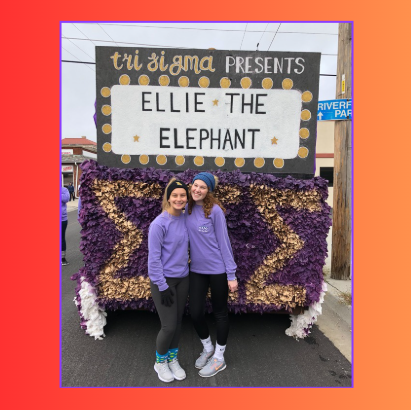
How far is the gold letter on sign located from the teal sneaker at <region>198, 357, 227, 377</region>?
86 centimetres

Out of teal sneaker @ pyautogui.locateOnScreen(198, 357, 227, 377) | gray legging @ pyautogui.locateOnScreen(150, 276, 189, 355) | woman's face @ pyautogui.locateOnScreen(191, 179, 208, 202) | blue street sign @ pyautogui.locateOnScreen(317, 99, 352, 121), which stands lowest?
teal sneaker @ pyautogui.locateOnScreen(198, 357, 227, 377)

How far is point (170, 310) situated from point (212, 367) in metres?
0.70

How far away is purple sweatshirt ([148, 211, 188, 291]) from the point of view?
7.44 ft

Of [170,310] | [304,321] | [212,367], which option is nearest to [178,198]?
[170,310]

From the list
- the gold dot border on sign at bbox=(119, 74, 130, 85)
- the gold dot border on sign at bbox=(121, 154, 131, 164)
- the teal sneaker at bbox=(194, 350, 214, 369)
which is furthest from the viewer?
the gold dot border on sign at bbox=(121, 154, 131, 164)

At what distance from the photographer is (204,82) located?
2807 mm

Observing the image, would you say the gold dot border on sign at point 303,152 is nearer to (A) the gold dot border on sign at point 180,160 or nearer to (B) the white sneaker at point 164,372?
(A) the gold dot border on sign at point 180,160

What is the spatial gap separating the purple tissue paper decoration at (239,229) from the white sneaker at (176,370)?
23.4 inches

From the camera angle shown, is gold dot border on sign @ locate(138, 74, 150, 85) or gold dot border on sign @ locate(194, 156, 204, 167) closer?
gold dot border on sign @ locate(138, 74, 150, 85)

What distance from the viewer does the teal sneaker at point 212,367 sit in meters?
2.51

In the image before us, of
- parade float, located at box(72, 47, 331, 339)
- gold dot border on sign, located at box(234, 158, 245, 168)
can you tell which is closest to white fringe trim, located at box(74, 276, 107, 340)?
parade float, located at box(72, 47, 331, 339)

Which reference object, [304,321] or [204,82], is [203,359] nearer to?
[304,321]

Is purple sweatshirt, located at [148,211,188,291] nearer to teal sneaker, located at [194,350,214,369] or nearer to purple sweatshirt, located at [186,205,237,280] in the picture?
purple sweatshirt, located at [186,205,237,280]

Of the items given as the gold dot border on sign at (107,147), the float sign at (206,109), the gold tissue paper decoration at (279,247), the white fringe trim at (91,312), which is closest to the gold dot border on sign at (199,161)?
the float sign at (206,109)
